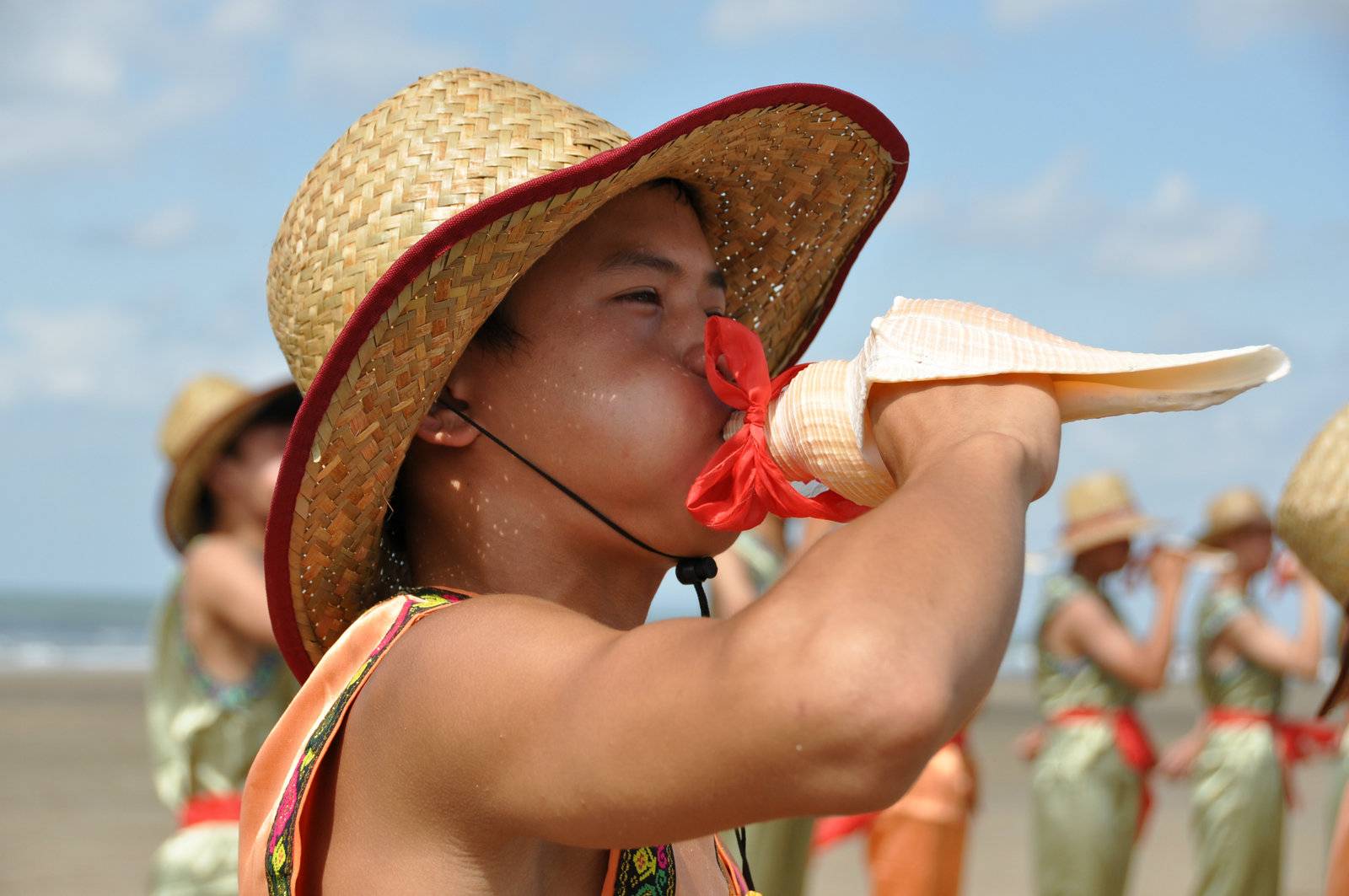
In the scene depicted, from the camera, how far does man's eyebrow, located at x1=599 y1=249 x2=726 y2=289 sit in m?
2.08

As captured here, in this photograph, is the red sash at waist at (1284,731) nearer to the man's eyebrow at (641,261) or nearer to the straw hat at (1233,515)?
the straw hat at (1233,515)

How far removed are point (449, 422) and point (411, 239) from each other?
0.26 metres

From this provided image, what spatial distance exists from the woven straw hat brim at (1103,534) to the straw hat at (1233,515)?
144cm

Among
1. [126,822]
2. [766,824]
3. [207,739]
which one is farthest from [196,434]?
[126,822]

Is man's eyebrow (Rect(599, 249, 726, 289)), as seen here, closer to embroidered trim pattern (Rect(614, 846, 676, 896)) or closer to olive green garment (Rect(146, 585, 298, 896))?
embroidered trim pattern (Rect(614, 846, 676, 896))

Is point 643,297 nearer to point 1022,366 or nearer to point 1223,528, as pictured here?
point 1022,366

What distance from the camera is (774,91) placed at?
2047 mm

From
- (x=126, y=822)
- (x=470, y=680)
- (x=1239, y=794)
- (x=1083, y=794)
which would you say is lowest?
(x=126, y=822)

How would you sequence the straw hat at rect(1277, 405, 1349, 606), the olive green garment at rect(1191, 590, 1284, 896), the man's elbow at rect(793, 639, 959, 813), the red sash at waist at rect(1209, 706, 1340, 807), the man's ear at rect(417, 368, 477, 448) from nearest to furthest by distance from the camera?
the man's elbow at rect(793, 639, 959, 813) < the man's ear at rect(417, 368, 477, 448) < the straw hat at rect(1277, 405, 1349, 606) < the olive green garment at rect(1191, 590, 1284, 896) < the red sash at waist at rect(1209, 706, 1340, 807)

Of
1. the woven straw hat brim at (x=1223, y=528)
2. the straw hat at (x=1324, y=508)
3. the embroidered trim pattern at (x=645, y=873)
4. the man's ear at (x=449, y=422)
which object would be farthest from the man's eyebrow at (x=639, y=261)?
the woven straw hat brim at (x=1223, y=528)

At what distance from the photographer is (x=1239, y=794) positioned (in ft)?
27.6

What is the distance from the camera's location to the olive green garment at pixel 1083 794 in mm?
7566

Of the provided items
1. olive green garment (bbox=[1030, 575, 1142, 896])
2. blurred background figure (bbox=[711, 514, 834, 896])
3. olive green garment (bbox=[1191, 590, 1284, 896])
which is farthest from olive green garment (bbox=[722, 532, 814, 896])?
olive green garment (bbox=[1191, 590, 1284, 896])

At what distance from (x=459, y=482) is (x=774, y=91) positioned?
0.67m
